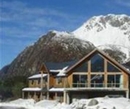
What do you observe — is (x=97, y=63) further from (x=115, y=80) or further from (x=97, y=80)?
(x=115, y=80)

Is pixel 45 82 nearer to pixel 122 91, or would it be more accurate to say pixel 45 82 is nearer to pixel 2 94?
pixel 122 91

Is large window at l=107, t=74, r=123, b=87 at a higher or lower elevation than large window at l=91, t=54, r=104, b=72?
lower

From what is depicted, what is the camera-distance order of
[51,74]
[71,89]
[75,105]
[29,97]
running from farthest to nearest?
[29,97] → [51,74] → [71,89] → [75,105]

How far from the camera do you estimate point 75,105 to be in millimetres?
50844

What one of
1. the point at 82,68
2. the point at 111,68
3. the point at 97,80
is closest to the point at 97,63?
the point at 111,68

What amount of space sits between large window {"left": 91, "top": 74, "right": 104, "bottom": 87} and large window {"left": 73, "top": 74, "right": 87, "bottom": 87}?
43.3 inches

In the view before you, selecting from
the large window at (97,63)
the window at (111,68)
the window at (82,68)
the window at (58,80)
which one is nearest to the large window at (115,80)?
the window at (111,68)

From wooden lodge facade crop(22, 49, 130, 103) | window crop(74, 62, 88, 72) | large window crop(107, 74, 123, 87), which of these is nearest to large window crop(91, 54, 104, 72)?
wooden lodge facade crop(22, 49, 130, 103)

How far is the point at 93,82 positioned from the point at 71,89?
3.18 m

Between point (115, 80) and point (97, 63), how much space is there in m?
3.40

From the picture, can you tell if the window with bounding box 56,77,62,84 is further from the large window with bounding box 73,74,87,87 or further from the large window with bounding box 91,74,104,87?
the large window with bounding box 91,74,104,87

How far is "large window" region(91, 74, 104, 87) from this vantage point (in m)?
62.3

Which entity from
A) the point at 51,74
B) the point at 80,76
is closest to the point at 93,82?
the point at 80,76

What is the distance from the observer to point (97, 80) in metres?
62.6
